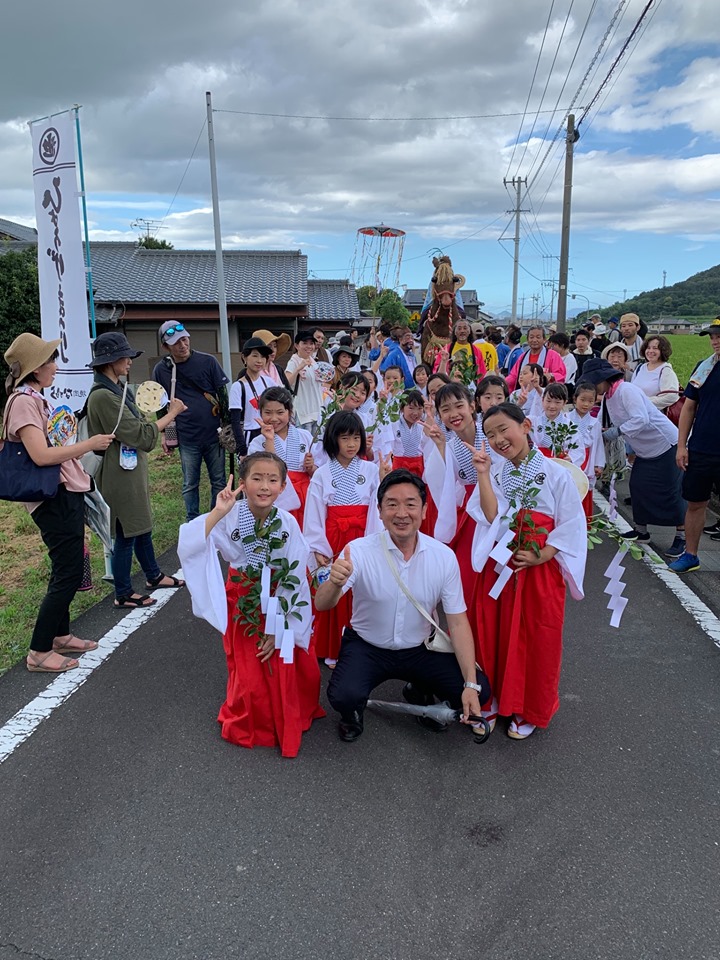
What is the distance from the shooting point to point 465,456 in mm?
4215

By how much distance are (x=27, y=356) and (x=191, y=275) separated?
17594 millimetres

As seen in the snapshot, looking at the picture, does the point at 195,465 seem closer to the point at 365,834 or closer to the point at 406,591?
the point at 406,591

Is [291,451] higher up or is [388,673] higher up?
[291,451]

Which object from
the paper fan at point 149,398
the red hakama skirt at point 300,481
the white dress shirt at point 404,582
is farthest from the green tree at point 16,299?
the white dress shirt at point 404,582

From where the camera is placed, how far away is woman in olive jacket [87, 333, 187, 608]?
14.2 feet

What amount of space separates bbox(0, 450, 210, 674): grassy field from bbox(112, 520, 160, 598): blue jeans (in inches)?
12.9

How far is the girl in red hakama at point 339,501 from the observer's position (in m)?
3.96

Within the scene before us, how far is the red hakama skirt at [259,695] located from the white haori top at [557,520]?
3.54 feet

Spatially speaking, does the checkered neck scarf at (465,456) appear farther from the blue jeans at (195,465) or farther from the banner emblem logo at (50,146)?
the banner emblem logo at (50,146)

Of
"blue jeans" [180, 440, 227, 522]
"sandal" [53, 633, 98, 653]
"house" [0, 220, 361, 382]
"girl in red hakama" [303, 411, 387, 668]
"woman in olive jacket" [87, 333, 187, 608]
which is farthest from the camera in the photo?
"house" [0, 220, 361, 382]

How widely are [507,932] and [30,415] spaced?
3.24 meters

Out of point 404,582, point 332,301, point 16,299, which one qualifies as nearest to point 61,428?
point 404,582

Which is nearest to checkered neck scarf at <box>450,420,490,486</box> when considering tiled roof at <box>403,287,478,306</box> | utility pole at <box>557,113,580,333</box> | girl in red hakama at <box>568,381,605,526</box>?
girl in red hakama at <box>568,381,605,526</box>

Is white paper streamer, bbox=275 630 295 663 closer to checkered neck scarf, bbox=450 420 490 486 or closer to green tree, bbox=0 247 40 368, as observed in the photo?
checkered neck scarf, bbox=450 420 490 486
